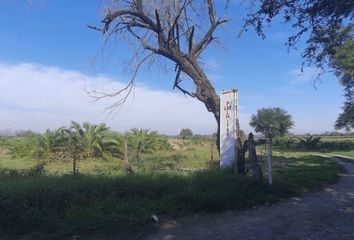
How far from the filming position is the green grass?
21.7 ft

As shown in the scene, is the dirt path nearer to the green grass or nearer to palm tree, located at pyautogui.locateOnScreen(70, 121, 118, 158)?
the green grass

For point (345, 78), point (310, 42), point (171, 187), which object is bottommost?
point (171, 187)

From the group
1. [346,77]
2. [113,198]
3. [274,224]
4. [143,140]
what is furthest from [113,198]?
[346,77]

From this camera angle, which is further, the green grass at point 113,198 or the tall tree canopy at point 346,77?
the tall tree canopy at point 346,77

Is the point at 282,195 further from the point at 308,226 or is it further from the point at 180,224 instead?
the point at 180,224

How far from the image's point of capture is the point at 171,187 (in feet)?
28.9

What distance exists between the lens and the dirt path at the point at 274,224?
21.4 ft

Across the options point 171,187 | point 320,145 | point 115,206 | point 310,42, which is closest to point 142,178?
point 171,187

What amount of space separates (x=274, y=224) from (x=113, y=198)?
305 cm

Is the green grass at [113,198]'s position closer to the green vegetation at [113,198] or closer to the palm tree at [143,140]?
the green vegetation at [113,198]

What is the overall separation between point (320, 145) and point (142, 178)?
43142mm

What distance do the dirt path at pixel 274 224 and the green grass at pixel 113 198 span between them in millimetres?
442

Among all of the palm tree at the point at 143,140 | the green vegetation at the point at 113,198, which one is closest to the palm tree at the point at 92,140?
the palm tree at the point at 143,140

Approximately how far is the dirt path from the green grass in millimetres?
442
